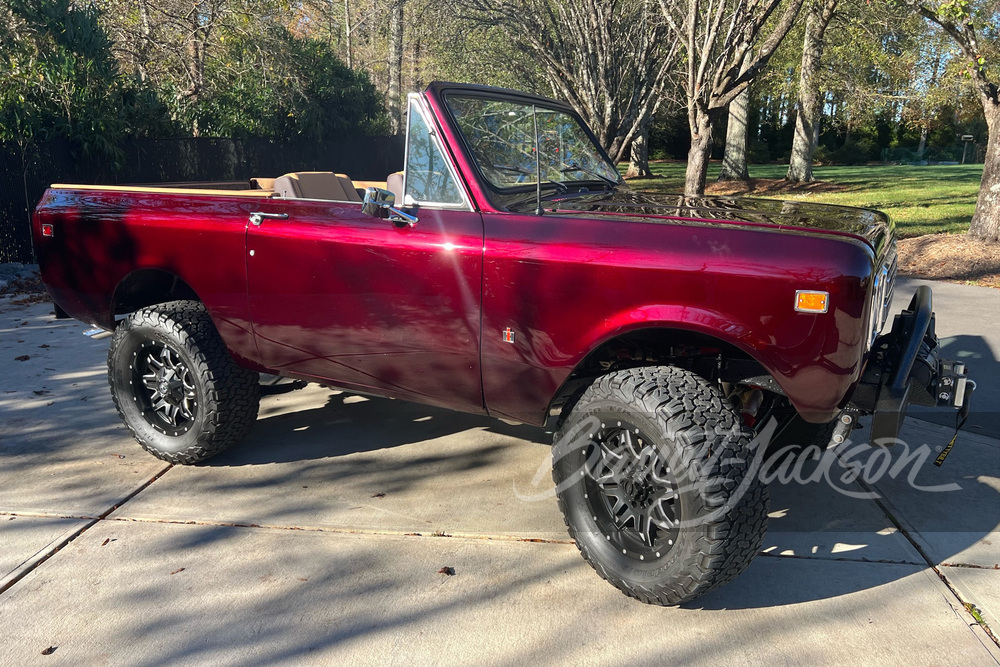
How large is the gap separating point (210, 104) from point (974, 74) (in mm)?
11625

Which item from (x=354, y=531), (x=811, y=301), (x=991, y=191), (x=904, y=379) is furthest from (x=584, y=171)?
(x=991, y=191)

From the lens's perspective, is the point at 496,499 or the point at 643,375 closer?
the point at 643,375

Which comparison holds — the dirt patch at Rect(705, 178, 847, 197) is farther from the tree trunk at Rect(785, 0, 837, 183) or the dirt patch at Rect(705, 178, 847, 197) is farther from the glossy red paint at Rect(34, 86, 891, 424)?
the glossy red paint at Rect(34, 86, 891, 424)

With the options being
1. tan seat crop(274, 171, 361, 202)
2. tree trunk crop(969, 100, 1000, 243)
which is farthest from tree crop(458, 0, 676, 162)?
tan seat crop(274, 171, 361, 202)

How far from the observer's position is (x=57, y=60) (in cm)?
1023

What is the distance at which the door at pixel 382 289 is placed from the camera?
11.1 feet

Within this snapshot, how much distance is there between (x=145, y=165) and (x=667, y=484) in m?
10.7

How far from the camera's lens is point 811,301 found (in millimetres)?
2732

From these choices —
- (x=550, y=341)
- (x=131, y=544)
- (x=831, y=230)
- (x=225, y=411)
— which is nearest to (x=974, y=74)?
(x=831, y=230)

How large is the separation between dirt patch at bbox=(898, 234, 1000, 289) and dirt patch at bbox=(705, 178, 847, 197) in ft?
30.0

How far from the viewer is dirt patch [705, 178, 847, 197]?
65.3 ft

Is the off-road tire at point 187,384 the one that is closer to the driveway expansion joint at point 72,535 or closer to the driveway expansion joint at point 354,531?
the driveway expansion joint at point 72,535

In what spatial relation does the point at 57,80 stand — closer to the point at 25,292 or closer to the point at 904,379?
the point at 25,292

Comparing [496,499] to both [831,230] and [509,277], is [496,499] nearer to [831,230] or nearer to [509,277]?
[509,277]
